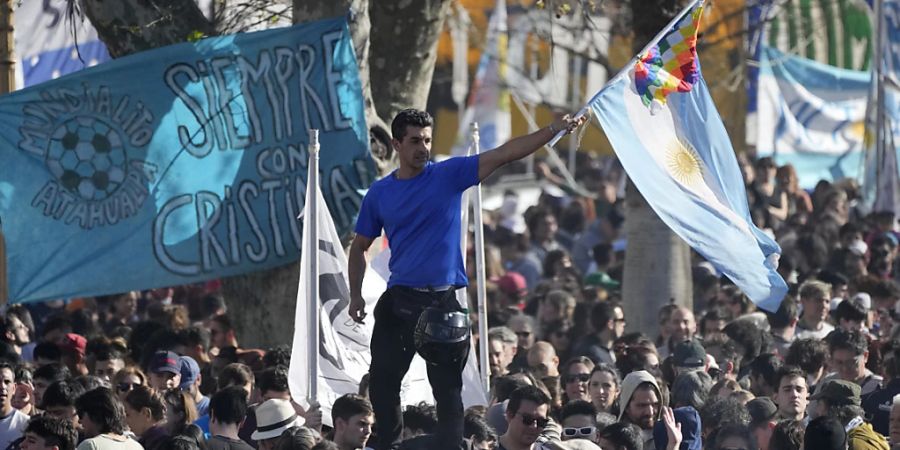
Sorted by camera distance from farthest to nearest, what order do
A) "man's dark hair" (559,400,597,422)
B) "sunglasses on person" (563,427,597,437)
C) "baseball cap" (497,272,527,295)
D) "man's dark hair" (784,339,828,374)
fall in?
1. "baseball cap" (497,272,527,295)
2. "man's dark hair" (784,339,828,374)
3. "man's dark hair" (559,400,597,422)
4. "sunglasses on person" (563,427,597,437)

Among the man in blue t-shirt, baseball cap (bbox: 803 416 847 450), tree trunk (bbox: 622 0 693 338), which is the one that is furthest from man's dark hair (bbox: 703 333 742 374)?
the man in blue t-shirt

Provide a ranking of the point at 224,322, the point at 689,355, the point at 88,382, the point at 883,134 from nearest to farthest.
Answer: the point at 88,382
the point at 689,355
the point at 224,322
the point at 883,134

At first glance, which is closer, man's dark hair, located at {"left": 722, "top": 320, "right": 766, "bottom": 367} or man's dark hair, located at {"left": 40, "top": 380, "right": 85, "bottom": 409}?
man's dark hair, located at {"left": 40, "top": 380, "right": 85, "bottom": 409}

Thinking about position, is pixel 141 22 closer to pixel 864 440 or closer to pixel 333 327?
pixel 333 327

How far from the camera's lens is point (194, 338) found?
11406mm

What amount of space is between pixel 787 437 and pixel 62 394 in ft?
12.9

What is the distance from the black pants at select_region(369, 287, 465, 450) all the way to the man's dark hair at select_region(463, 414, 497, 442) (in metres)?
0.70

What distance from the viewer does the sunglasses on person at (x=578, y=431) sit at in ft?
28.4

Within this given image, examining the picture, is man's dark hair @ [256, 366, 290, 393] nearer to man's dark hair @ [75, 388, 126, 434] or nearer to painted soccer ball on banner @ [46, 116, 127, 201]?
man's dark hair @ [75, 388, 126, 434]

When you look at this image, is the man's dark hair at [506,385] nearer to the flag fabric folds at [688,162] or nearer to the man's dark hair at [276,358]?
the man's dark hair at [276,358]

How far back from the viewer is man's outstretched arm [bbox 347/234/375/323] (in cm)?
795

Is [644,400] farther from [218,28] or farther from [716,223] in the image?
[218,28]

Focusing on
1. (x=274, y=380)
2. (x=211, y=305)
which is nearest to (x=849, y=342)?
(x=274, y=380)

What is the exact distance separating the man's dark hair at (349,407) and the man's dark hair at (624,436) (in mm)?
1190
